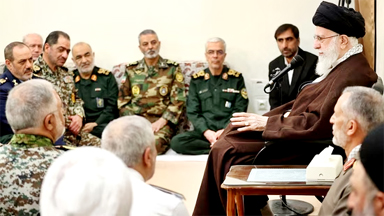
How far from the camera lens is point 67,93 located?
482 centimetres

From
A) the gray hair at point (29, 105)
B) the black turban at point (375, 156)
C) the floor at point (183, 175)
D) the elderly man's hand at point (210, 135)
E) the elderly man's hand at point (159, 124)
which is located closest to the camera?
the black turban at point (375, 156)

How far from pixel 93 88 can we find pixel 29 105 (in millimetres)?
3500

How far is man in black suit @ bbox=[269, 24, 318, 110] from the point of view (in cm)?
509

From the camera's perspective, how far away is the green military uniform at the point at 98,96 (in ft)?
18.6

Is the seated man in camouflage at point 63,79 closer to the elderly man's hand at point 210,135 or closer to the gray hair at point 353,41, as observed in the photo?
the elderly man's hand at point 210,135

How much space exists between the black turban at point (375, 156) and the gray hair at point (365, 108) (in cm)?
97

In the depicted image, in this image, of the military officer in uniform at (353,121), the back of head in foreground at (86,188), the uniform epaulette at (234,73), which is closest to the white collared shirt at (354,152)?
the military officer in uniform at (353,121)

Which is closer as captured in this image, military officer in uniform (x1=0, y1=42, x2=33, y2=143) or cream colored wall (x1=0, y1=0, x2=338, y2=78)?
military officer in uniform (x1=0, y1=42, x2=33, y2=143)

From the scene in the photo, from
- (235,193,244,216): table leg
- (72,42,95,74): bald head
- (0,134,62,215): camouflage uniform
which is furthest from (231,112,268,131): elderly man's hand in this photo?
(72,42,95,74): bald head

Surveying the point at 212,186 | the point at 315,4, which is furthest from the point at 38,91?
the point at 315,4

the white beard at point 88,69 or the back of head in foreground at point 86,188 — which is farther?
the white beard at point 88,69

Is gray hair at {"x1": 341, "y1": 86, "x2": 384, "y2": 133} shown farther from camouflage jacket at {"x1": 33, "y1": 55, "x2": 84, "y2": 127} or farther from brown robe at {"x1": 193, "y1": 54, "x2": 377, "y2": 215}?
camouflage jacket at {"x1": 33, "y1": 55, "x2": 84, "y2": 127}

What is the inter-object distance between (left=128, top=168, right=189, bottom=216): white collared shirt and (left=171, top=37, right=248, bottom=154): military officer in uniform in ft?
11.8

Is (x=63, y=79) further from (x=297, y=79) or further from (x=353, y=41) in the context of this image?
(x=353, y=41)
